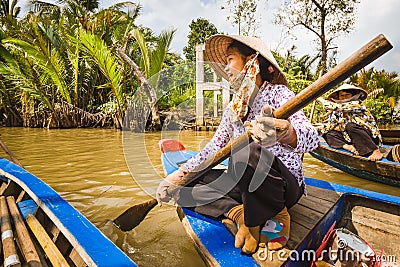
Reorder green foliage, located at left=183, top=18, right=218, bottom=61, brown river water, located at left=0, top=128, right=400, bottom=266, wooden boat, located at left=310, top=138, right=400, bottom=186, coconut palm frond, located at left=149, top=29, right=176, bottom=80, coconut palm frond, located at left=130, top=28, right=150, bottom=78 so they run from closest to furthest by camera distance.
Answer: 1. brown river water, located at left=0, top=128, right=400, bottom=266
2. wooden boat, located at left=310, top=138, right=400, bottom=186
3. coconut palm frond, located at left=149, top=29, right=176, bottom=80
4. coconut palm frond, located at left=130, top=28, right=150, bottom=78
5. green foliage, located at left=183, top=18, right=218, bottom=61

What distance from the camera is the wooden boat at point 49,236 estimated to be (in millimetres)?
1036

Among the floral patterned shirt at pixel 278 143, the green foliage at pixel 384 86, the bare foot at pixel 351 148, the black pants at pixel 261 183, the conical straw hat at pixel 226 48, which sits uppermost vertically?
the green foliage at pixel 384 86

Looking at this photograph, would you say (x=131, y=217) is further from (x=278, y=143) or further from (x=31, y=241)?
(x=278, y=143)

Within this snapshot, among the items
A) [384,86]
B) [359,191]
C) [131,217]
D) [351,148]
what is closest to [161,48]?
[351,148]

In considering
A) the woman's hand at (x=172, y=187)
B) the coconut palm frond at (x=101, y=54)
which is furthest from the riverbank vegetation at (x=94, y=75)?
the woman's hand at (x=172, y=187)

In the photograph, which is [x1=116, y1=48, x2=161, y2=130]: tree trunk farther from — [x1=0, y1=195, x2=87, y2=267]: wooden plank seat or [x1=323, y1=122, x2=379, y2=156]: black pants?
[x1=0, y1=195, x2=87, y2=267]: wooden plank seat

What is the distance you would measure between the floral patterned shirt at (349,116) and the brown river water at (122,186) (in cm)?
66

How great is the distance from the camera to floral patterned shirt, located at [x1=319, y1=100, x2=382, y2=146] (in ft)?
11.3

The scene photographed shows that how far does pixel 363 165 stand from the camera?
Answer: 3.29 m

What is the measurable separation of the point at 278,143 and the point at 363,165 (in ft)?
8.53

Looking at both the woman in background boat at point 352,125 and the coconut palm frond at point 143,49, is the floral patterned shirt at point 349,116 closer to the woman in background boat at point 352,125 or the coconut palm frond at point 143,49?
the woman in background boat at point 352,125

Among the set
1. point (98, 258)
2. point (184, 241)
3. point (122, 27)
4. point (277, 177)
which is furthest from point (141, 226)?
point (122, 27)

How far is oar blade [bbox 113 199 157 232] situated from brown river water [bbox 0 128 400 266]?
0.07 metres

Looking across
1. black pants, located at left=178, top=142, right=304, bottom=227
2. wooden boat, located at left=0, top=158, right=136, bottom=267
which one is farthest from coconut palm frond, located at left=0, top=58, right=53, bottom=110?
black pants, located at left=178, top=142, right=304, bottom=227
